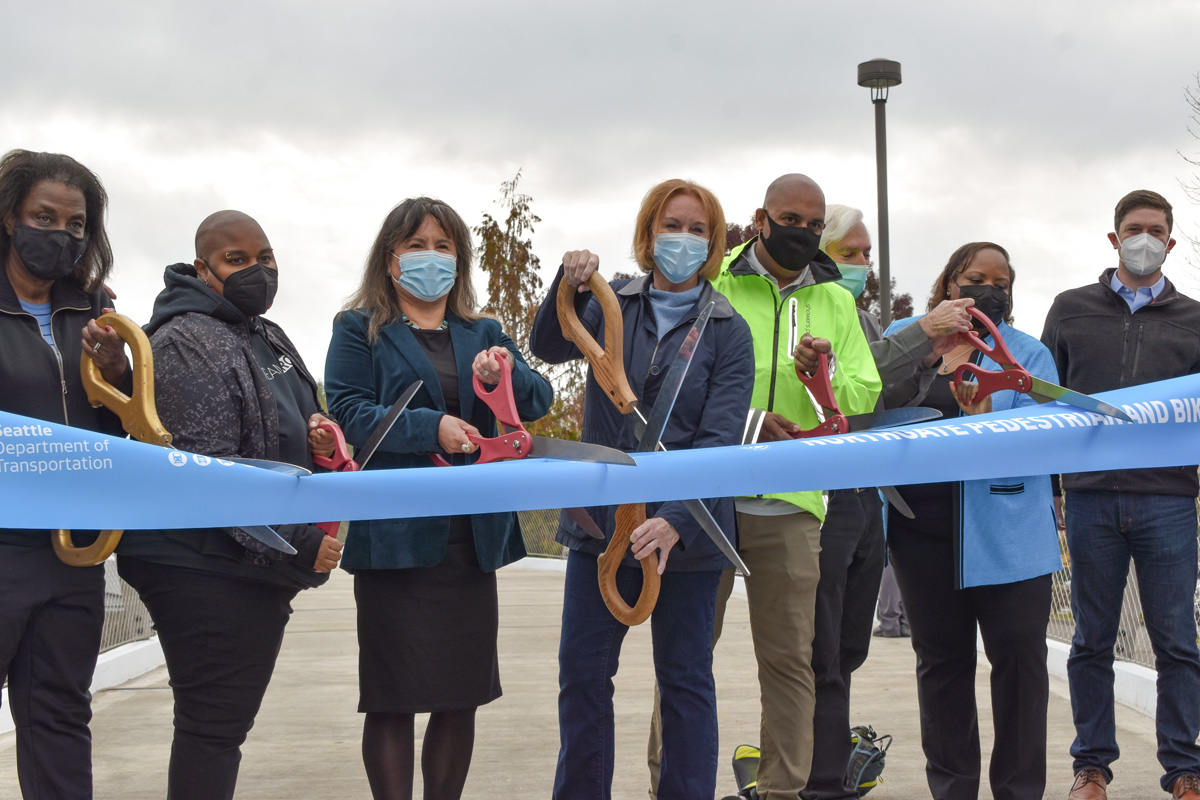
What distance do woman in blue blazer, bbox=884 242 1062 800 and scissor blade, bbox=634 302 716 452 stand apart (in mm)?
1010

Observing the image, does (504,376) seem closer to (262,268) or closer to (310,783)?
(262,268)

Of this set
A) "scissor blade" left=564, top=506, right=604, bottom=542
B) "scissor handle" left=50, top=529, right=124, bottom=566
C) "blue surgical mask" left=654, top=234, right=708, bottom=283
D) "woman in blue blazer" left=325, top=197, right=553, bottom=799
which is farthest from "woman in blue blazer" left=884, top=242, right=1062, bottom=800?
"scissor handle" left=50, top=529, right=124, bottom=566

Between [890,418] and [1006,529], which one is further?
→ [1006,529]

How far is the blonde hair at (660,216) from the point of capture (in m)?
3.45

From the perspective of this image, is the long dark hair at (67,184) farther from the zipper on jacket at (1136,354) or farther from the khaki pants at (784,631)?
the zipper on jacket at (1136,354)

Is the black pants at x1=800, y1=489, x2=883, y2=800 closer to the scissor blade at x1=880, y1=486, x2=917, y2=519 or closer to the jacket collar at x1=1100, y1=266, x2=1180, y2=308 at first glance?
the scissor blade at x1=880, y1=486, x2=917, y2=519

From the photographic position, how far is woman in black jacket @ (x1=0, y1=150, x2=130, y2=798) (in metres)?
2.83

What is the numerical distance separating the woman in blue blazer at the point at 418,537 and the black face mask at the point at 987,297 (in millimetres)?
1570

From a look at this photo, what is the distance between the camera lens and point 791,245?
375 centimetres

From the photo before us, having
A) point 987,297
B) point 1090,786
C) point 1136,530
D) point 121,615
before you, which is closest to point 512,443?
point 987,297

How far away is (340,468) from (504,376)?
0.53 m

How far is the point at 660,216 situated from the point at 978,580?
5.20ft

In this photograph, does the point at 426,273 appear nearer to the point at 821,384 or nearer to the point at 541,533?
the point at 821,384

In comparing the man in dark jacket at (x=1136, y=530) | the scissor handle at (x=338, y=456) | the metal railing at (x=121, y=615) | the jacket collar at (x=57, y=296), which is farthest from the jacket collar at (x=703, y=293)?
the metal railing at (x=121, y=615)
